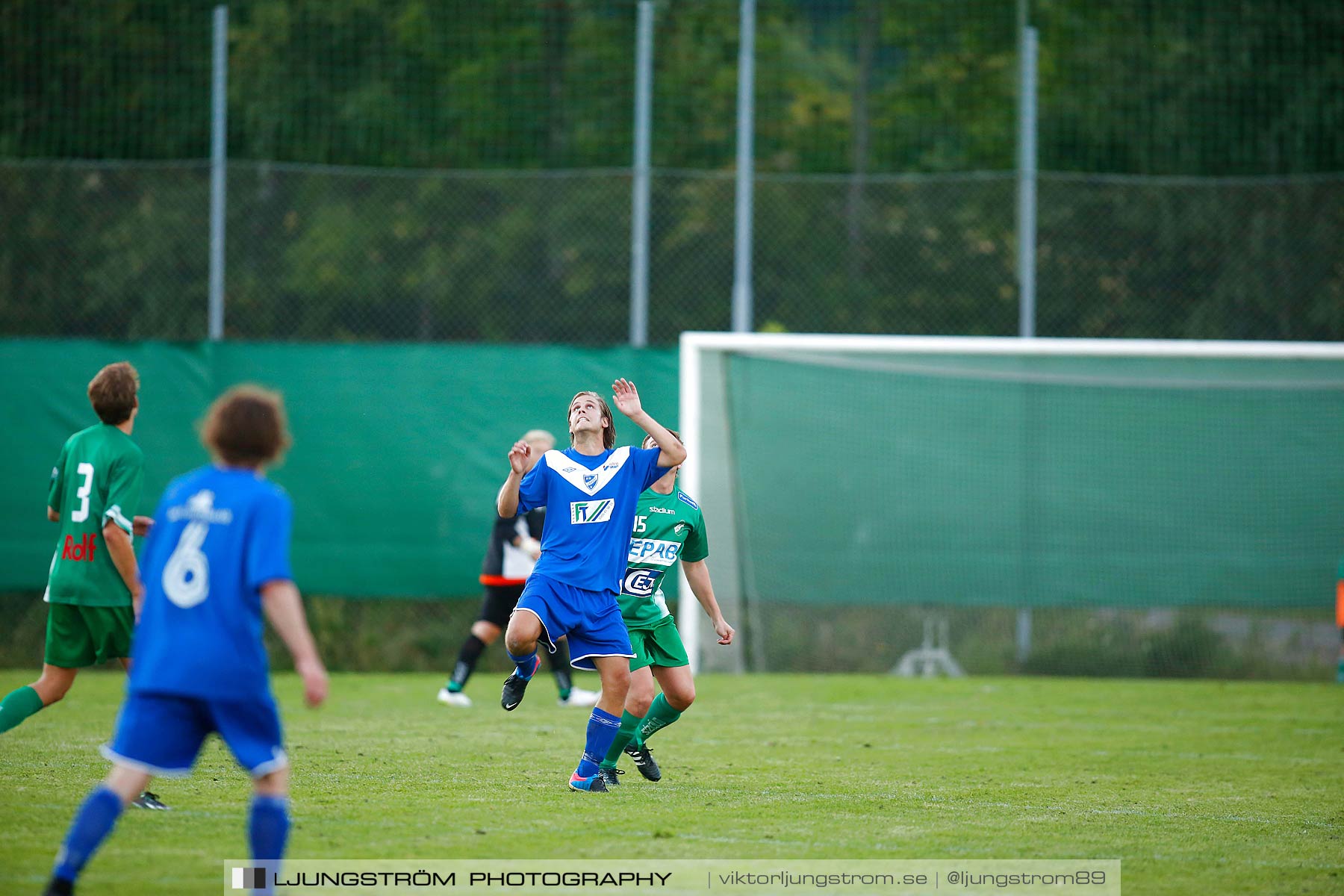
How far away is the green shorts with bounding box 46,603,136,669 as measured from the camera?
6.51m

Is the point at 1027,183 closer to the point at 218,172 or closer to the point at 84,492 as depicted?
the point at 218,172

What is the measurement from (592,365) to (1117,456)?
5214mm

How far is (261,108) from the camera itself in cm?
1570

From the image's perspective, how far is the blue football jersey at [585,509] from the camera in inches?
260

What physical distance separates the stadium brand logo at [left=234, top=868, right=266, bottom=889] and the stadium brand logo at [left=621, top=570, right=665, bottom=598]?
2825mm

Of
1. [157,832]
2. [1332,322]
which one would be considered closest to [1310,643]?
[1332,322]

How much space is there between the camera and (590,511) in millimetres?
6609

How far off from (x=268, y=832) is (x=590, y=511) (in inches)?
102

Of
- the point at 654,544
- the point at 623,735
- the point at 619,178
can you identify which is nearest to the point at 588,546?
the point at 654,544

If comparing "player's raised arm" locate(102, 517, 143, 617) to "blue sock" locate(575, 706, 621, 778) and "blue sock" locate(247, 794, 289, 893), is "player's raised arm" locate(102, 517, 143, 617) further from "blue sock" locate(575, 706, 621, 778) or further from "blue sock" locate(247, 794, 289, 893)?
"blue sock" locate(247, 794, 289, 893)

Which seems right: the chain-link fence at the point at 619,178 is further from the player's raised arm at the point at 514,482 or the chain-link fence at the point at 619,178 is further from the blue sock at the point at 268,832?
the blue sock at the point at 268,832

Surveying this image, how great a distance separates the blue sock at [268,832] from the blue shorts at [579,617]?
227 cm

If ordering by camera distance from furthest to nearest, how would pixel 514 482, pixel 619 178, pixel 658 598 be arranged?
pixel 619 178, pixel 658 598, pixel 514 482

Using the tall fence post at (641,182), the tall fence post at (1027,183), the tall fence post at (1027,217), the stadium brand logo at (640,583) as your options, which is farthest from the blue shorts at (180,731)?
the tall fence post at (1027,183)
